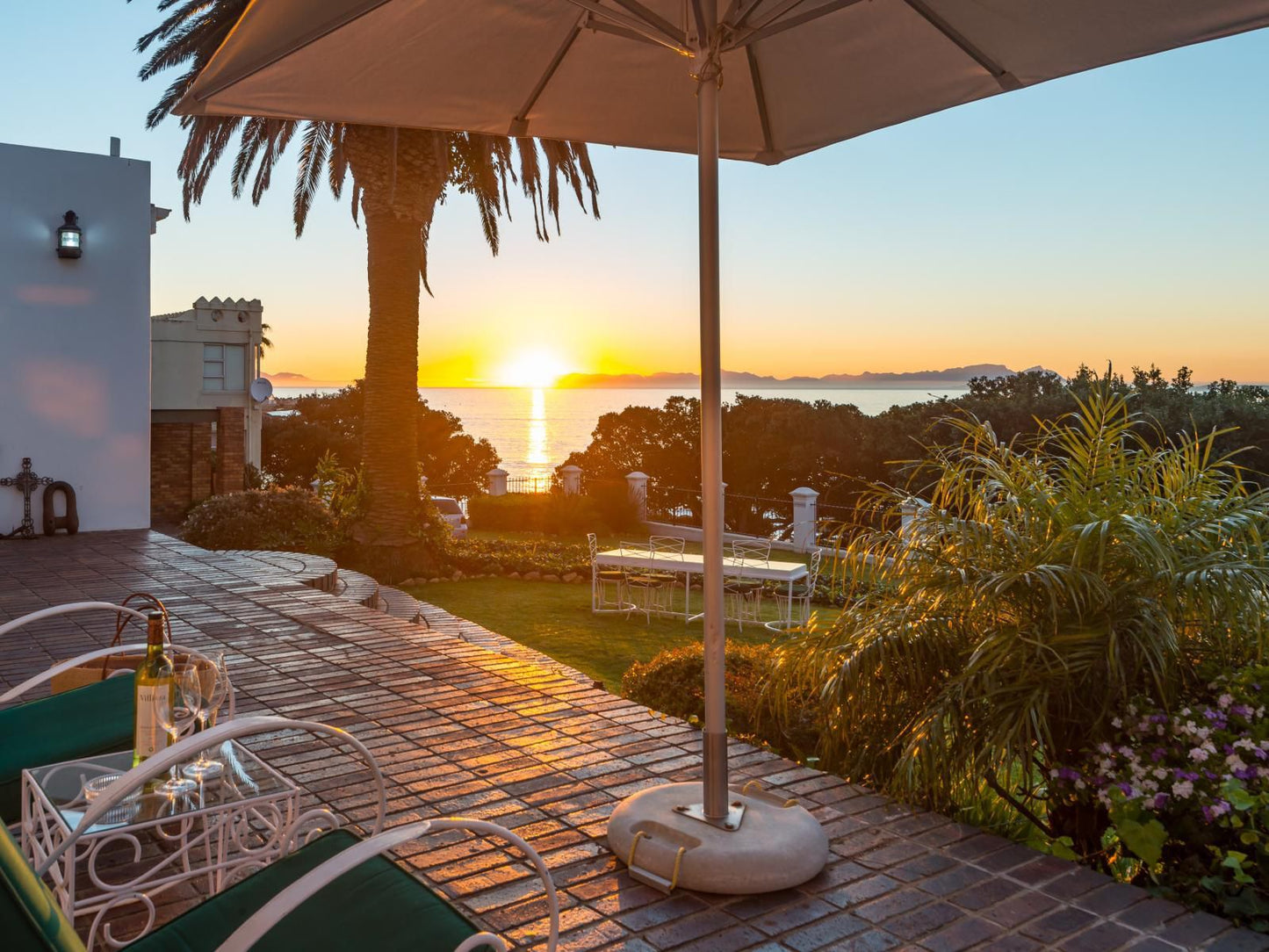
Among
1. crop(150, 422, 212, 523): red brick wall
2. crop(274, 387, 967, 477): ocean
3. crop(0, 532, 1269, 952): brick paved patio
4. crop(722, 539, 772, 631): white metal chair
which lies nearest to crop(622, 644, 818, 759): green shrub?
crop(0, 532, 1269, 952): brick paved patio

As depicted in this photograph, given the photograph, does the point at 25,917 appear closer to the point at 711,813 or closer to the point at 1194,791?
the point at 711,813

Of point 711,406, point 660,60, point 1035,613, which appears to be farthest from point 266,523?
point 711,406

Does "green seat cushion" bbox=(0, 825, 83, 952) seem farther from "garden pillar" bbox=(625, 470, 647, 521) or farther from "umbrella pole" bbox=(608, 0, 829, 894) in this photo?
"garden pillar" bbox=(625, 470, 647, 521)

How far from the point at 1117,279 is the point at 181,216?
22.4m

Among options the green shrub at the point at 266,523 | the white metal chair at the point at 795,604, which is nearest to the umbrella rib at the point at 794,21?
the white metal chair at the point at 795,604

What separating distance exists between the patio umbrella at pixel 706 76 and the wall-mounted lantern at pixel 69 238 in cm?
967

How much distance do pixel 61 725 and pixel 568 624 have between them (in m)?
8.85

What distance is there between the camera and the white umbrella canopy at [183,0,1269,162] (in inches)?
113

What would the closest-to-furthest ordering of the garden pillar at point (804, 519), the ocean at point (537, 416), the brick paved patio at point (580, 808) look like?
1. the brick paved patio at point (580, 808)
2. the garden pillar at point (804, 519)
3. the ocean at point (537, 416)

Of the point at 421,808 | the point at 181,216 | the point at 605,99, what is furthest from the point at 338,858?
the point at 181,216

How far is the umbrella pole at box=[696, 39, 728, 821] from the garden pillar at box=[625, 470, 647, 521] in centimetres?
1817

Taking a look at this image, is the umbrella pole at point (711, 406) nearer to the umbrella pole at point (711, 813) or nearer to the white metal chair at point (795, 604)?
the umbrella pole at point (711, 813)

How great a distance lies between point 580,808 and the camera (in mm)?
3436

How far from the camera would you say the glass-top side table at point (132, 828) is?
2315 millimetres
